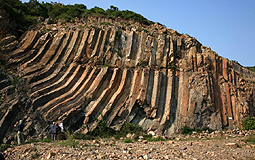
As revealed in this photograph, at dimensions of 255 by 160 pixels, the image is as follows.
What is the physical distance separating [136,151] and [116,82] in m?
6.91

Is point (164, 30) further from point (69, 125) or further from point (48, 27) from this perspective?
point (69, 125)

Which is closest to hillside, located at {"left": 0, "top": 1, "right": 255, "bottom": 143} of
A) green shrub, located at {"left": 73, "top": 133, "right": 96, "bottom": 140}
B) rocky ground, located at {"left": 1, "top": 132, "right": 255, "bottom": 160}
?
green shrub, located at {"left": 73, "top": 133, "right": 96, "bottom": 140}

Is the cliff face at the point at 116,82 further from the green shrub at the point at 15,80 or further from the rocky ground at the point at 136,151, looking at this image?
the rocky ground at the point at 136,151

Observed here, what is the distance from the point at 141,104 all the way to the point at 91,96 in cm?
302

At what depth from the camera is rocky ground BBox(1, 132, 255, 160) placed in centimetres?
1015

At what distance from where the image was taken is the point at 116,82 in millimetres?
17312

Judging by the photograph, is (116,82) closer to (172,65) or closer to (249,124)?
(172,65)

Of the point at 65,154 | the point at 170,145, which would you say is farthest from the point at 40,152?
the point at 170,145

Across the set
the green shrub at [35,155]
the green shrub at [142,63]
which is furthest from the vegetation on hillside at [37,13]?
the green shrub at [35,155]

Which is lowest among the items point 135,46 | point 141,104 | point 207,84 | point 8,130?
point 8,130

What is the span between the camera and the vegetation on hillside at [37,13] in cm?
1939

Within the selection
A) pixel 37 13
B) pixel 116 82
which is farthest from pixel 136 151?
pixel 37 13

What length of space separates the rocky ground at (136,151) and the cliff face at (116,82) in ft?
8.24

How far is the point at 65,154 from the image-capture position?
10156 mm
